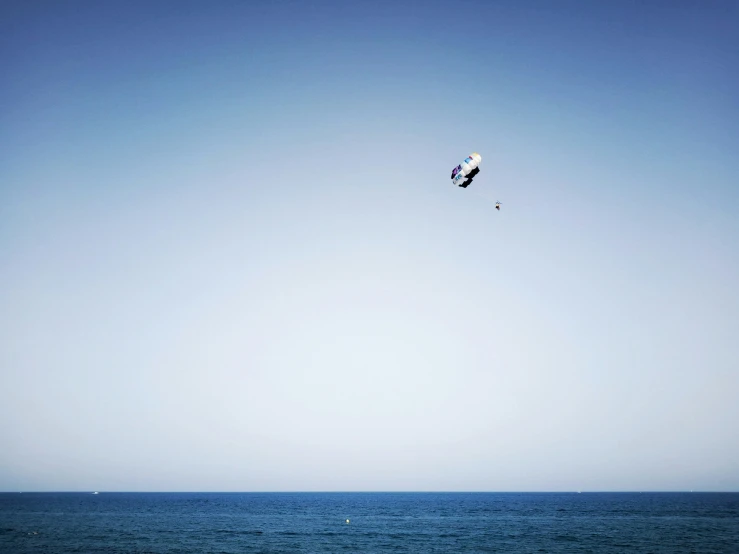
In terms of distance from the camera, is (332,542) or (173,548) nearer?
(173,548)

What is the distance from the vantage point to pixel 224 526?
8462 centimetres

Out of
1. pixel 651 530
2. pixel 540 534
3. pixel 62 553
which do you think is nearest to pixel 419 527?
pixel 540 534

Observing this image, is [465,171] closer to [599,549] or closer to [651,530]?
[599,549]

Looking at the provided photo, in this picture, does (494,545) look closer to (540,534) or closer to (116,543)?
(540,534)

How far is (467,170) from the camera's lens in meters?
43.3

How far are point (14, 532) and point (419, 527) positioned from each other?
64.8m

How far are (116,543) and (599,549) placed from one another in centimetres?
6203

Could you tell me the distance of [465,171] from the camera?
43.2 meters

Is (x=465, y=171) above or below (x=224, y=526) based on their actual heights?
above

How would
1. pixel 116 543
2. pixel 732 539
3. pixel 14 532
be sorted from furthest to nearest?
pixel 14 532
pixel 732 539
pixel 116 543

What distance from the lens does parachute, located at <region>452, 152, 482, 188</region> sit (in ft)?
142

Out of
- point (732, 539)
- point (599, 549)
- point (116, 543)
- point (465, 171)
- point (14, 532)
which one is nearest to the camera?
point (465, 171)

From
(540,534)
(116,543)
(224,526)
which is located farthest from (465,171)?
(224,526)

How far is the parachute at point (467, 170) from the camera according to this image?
1700 inches
